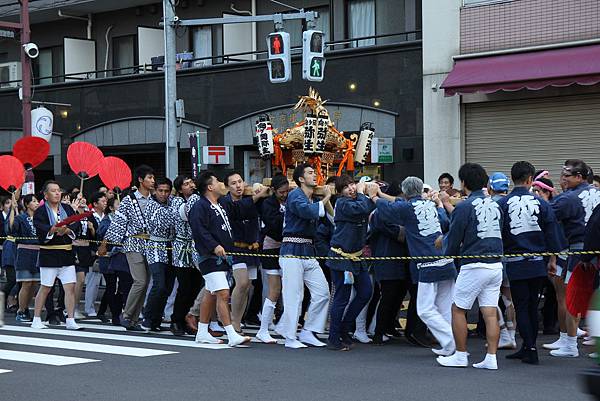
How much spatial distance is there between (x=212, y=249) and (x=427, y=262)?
238 centimetres

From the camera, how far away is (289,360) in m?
10.1

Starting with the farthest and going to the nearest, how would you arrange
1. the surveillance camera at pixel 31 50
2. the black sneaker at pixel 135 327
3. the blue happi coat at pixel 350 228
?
the surveillance camera at pixel 31 50 < the black sneaker at pixel 135 327 < the blue happi coat at pixel 350 228

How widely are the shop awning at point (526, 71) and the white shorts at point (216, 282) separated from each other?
946cm

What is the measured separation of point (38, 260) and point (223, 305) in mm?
3359

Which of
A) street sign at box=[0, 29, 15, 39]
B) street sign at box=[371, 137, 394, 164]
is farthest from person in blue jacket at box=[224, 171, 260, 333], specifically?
street sign at box=[0, 29, 15, 39]

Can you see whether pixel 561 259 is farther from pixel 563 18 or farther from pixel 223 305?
pixel 563 18

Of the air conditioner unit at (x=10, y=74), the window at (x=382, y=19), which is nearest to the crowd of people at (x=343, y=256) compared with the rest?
the window at (x=382, y=19)

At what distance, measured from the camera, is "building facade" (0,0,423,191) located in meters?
22.1

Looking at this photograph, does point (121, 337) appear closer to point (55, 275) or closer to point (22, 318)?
point (55, 275)

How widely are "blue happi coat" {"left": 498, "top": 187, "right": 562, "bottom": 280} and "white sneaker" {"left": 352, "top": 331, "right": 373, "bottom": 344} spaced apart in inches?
97.7

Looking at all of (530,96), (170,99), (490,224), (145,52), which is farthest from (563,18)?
(145,52)

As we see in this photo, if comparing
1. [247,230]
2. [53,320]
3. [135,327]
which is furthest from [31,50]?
[247,230]

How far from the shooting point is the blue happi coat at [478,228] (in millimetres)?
9523

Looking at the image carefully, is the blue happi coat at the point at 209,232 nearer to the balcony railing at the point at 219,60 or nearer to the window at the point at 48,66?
the balcony railing at the point at 219,60
